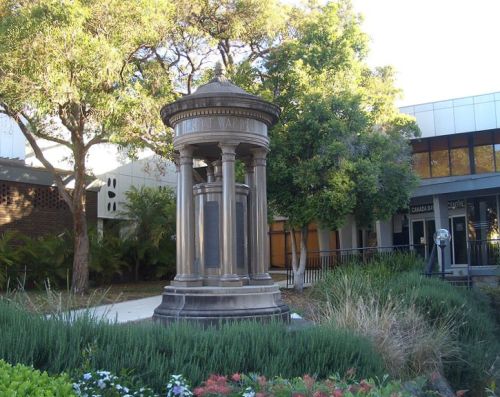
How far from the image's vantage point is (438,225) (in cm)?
2381

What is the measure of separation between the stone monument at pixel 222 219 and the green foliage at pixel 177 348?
3.15 m

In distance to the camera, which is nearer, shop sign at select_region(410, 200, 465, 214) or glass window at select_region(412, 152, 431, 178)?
shop sign at select_region(410, 200, 465, 214)

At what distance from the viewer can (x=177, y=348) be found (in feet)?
18.2

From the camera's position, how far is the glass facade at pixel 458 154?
25.8 m

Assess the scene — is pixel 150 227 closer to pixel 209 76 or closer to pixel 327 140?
pixel 209 76

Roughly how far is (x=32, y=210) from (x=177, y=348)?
1866 cm

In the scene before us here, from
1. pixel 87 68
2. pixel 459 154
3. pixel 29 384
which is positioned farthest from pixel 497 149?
pixel 29 384

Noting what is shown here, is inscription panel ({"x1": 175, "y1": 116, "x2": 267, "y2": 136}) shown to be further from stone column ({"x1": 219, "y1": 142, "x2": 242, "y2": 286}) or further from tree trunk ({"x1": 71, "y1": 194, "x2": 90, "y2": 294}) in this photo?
tree trunk ({"x1": 71, "y1": 194, "x2": 90, "y2": 294})

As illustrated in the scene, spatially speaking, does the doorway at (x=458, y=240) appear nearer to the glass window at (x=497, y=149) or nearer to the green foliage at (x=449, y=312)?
the glass window at (x=497, y=149)

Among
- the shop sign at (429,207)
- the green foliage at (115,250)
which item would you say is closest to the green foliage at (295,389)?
the green foliage at (115,250)

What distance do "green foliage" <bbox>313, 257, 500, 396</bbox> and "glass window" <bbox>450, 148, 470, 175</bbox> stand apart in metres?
14.2

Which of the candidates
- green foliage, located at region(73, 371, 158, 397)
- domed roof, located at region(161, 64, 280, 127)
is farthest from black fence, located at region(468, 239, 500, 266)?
green foliage, located at region(73, 371, 158, 397)

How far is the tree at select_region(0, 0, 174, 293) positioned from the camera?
13.2m

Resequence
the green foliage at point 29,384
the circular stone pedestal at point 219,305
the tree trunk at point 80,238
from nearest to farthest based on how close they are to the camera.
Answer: the green foliage at point 29,384 < the circular stone pedestal at point 219,305 < the tree trunk at point 80,238
